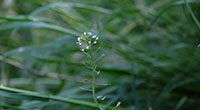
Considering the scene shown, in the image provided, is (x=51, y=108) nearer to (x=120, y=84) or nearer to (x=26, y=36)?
(x=120, y=84)

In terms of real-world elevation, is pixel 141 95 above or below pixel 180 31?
below

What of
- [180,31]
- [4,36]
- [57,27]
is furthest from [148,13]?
[4,36]

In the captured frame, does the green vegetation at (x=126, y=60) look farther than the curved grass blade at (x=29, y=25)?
Yes

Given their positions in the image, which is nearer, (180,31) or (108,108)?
(108,108)

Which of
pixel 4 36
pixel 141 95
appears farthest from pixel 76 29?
pixel 4 36

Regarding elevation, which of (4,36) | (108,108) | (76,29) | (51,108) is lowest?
(108,108)

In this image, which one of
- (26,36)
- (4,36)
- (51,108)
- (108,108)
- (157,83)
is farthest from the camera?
(26,36)

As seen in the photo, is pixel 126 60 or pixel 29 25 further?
pixel 126 60

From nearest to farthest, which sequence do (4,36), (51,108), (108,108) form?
(108,108) < (51,108) < (4,36)

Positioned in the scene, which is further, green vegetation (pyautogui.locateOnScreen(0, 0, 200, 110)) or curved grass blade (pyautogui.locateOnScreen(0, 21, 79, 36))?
green vegetation (pyautogui.locateOnScreen(0, 0, 200, 110))
